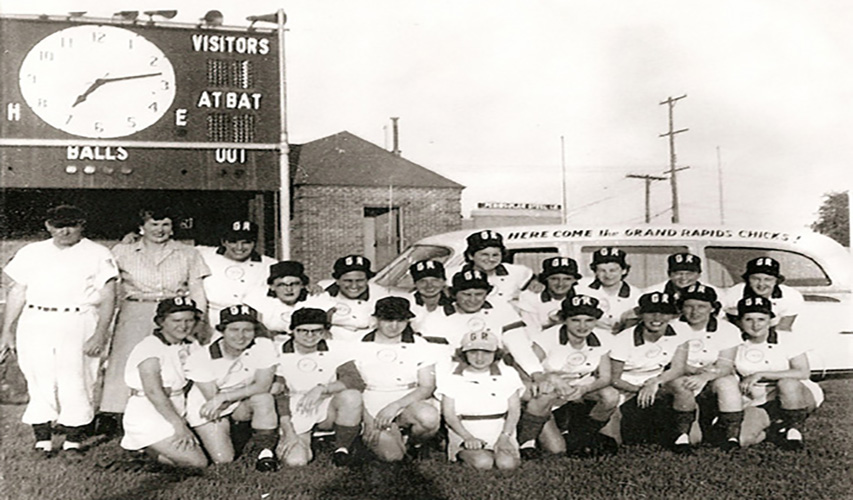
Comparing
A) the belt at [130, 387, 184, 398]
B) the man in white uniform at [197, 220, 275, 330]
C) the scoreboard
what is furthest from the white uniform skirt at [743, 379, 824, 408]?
the scoreboard

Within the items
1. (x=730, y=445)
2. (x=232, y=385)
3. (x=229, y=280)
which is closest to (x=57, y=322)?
(x=229, y=280)

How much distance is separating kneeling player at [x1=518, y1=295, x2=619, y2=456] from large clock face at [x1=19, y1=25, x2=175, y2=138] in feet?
11.5

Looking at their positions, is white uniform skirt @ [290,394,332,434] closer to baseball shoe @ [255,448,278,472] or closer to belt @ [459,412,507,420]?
baseball shoe @ [255,448,278,472]

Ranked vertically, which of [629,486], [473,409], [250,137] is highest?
[250,137]

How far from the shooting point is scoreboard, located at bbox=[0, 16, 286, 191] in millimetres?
5301

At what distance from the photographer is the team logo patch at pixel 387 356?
386cm

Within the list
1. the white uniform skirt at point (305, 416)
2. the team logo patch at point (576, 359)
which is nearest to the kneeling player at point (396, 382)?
the white uniform skirt at point (305, 416)

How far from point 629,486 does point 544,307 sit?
44.3 inches

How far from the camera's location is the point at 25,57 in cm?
539

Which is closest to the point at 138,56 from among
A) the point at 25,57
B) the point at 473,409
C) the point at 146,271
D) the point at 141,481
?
the point at 25,57

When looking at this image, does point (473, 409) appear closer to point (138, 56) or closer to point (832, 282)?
point (832, 282)

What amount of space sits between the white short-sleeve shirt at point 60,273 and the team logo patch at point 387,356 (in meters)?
1.61

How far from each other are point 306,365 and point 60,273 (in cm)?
148

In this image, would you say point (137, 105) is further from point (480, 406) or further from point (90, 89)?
point (480, 406)
